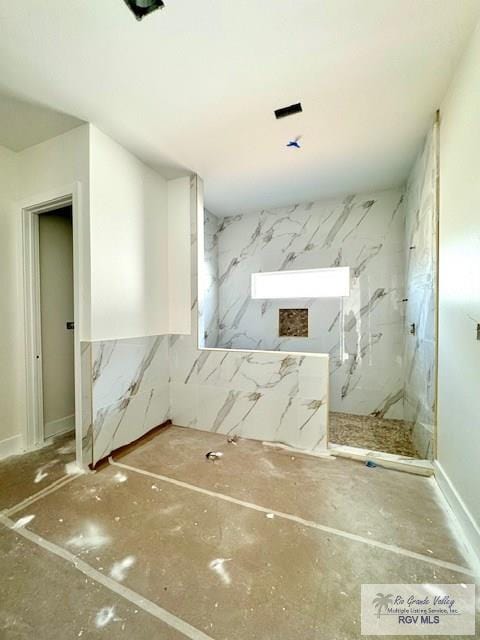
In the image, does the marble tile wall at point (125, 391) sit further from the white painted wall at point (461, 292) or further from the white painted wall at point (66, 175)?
the white painted wall at point (461, 292)

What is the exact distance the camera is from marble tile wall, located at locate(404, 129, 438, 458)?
1935 mm

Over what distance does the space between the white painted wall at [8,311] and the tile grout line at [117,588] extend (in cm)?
100

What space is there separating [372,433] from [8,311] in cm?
368

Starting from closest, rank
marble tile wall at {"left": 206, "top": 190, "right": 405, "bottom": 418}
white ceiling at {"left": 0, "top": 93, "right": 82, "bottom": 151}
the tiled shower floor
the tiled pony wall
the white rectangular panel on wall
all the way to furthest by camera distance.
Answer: white ceiling at {"left": 0, "top": 93, "right": 82, "bottom": 151} → the tiled pony wall → the tiled shower floor → marble tile wall at {"left": 206, "top": 190, "right": 405, "bottom": 418} → the white rectangular panel on wall

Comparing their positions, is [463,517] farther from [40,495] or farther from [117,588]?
[40,495]

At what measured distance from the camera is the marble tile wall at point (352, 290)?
10.2 ft

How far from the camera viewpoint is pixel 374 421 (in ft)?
10.0

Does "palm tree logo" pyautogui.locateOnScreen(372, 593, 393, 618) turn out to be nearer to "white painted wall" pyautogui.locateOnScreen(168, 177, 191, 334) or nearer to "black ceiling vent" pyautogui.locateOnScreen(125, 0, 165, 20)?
"white painted wall" pyautogui.locateOnScreen(168, 177, 191, 334)

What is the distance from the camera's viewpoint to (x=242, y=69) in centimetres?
153

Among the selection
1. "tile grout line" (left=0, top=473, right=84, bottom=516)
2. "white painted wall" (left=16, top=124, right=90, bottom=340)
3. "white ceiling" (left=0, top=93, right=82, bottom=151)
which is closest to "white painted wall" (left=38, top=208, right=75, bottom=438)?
"white painted wall" (left=16, top=124, right=90, bottom=340)

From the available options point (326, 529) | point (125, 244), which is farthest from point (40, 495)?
point (125, 244)

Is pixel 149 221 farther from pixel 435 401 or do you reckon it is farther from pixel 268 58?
A: pixel 435 401

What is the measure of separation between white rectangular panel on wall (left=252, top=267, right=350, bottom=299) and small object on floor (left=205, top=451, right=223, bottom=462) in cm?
216

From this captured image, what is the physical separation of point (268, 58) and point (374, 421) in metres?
3.44
